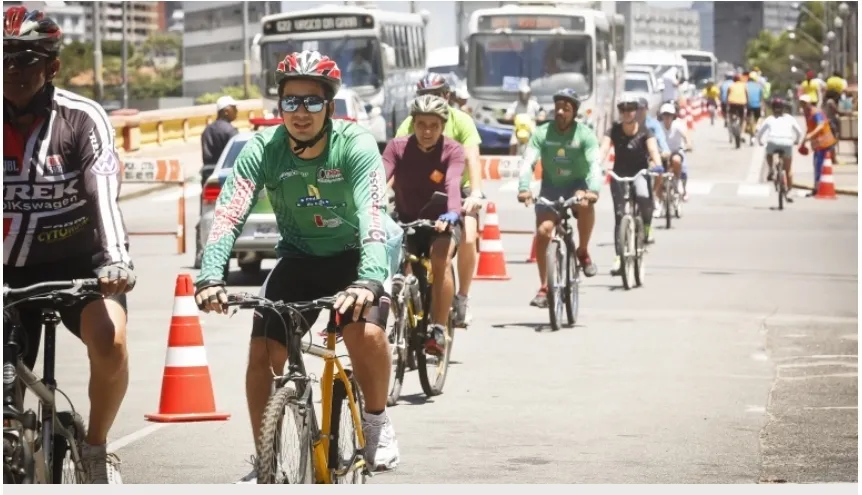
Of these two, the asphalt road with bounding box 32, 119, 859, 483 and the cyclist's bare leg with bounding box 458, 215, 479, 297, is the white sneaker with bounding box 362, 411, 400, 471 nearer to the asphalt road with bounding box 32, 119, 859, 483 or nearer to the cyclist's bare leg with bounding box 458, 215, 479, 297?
the asphalt road with bounding box 32, 119, 859, 483

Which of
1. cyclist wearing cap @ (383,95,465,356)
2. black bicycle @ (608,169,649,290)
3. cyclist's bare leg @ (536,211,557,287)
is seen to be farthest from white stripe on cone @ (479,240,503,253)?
cyclist wearing cap @ (383,95,465,356)

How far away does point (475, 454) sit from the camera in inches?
348

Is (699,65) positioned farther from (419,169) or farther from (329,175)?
(329,175)

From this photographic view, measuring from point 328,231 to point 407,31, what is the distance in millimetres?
36855

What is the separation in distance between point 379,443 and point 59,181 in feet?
5.17

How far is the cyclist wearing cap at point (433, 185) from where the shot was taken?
11.1 metres

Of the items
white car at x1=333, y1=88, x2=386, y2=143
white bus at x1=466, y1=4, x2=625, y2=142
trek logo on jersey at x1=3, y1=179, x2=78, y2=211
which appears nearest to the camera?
trek logo on jersey at x1=3, y1=179, x2=78, y2=211

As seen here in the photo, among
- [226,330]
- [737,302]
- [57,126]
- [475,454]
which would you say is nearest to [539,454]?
[475,454]

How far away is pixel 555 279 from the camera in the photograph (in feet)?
46.1

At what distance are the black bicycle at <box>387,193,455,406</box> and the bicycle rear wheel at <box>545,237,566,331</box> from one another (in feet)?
9.02

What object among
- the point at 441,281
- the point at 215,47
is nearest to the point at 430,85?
the point at 441,281

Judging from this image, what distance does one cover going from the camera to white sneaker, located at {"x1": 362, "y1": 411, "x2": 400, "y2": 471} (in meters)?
7.13

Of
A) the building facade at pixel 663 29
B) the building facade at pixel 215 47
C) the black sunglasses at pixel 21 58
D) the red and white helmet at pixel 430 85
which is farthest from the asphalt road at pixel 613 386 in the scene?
the building facade at pixel 215 47

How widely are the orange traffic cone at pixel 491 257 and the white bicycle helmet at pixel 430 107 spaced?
23.8 feet
